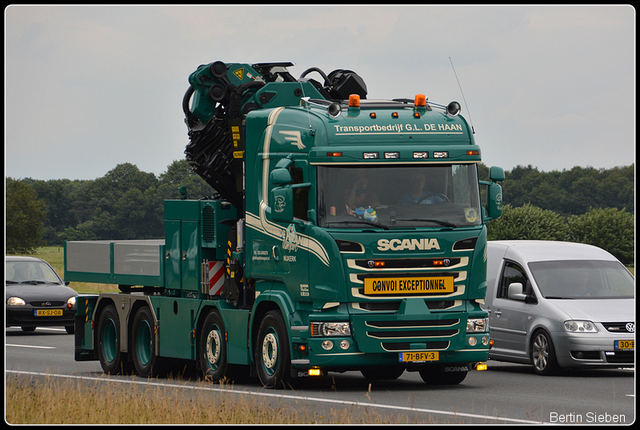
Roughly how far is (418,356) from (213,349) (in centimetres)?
345

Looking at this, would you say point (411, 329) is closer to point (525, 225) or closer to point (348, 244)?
point (348, 244)

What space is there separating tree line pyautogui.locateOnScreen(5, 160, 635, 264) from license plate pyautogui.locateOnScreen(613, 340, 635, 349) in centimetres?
4225

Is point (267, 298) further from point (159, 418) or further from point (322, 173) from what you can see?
point (159, 418)

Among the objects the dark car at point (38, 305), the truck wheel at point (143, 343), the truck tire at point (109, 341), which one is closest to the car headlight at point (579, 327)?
the truck wheel at point (143, 343)

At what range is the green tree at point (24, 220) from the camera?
109 m

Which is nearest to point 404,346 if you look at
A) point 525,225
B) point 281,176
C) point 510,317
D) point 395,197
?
point 395,197

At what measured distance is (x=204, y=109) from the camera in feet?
56.4

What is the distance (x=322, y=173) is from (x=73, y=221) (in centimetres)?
9024

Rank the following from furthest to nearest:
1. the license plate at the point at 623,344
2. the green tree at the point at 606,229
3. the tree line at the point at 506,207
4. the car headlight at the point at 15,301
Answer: the green tree at the point at 606,229
the tree line at the point at 506,207
the car headlight at the point at 15,301
the license plate at the point at 623,344

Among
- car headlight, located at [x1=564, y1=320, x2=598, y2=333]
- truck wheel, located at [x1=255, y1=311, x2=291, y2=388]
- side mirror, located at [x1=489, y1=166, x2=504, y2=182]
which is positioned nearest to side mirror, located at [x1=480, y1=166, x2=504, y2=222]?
side mirror, located at [x1=489, y1=166, x2=504, y2=182]

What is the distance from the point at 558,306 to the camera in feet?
54.8

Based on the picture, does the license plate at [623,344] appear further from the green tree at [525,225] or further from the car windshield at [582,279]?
the green tree at [525,225]

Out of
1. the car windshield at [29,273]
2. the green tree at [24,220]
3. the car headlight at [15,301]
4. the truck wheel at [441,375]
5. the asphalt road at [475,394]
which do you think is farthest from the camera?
the green tree at [24,220]

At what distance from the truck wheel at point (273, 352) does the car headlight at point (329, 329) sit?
0.51 meters
